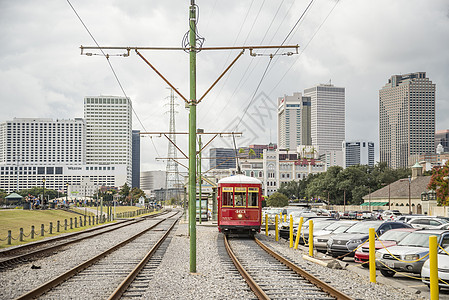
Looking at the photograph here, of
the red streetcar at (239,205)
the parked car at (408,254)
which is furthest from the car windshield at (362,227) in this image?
the red streetcar at (239,205)

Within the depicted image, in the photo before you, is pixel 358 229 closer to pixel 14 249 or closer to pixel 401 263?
pixel 401 263

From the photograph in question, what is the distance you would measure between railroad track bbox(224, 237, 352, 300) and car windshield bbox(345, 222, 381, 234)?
4.35 metres

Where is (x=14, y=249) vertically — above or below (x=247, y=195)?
below

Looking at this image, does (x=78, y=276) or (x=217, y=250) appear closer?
(x=78, y=276)

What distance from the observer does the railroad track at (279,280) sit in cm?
1120

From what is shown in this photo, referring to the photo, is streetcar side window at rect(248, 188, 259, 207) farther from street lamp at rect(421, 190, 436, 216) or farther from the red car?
street lamp at rect(421, 190, 436, 216)

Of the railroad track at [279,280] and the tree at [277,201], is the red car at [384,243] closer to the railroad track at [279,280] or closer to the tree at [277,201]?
the railroad track at [279,280]

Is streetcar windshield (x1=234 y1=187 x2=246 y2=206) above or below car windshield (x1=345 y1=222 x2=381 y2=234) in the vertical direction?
above

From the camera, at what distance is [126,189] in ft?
536

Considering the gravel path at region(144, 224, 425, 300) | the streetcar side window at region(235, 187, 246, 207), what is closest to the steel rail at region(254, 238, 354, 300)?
the gravel path at region(144, 224, 425, 300)

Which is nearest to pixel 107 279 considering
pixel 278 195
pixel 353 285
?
pixel 353 285

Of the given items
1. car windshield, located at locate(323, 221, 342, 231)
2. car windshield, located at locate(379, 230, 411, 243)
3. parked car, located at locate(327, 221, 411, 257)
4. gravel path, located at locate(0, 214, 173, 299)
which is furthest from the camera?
car windshield, located at locate(323, 221, 342, 231)

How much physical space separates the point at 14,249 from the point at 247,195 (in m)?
12.3

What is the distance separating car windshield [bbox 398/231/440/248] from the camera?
15.2m
